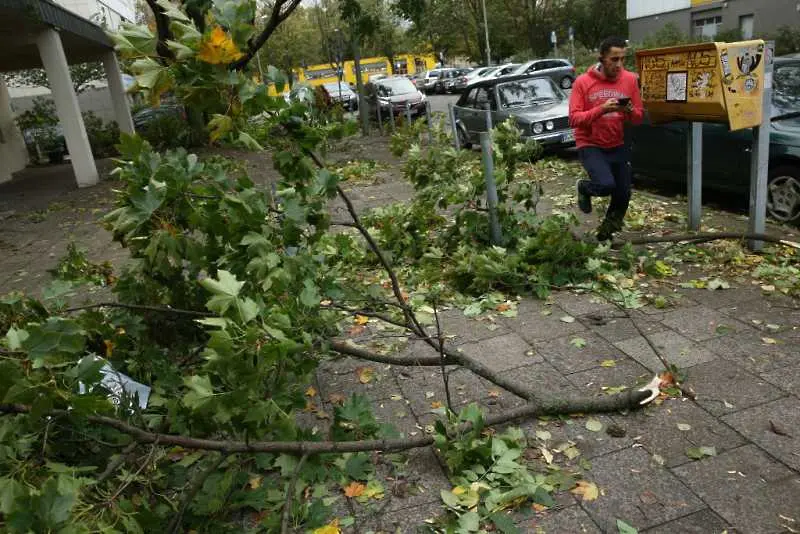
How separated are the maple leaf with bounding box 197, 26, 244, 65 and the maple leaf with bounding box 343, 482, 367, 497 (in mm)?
1890

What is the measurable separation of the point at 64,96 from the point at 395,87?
12.3m

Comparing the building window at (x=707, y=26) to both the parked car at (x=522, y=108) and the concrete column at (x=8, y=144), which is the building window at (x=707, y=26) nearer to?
the parked car at (x=522, y=108)

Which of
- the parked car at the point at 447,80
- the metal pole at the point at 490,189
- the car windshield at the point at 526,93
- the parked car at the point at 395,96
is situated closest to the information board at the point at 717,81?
the metal pole at the point at 490,189

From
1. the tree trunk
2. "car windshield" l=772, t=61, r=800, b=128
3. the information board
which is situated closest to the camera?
the information board

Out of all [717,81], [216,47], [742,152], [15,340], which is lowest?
[742,152]

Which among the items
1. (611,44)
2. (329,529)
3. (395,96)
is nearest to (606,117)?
(611,44)

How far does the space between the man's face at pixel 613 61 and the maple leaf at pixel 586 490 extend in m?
3.77

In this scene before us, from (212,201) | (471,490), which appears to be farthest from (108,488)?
(471,490)

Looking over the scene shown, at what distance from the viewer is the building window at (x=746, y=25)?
31831 mm

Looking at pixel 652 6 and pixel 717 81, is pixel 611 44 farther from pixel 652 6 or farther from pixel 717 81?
pixel 652 6

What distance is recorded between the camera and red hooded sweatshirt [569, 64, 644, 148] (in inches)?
221

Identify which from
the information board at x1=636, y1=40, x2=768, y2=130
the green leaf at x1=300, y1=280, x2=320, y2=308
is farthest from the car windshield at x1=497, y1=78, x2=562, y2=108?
the green leaf at x1=300, y1=280, x2=320, y2=308

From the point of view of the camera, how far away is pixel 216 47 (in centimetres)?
264

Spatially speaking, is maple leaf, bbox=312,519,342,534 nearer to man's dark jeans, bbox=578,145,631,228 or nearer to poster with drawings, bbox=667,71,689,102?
man's dark jeans, bbox=578,145,631,228
